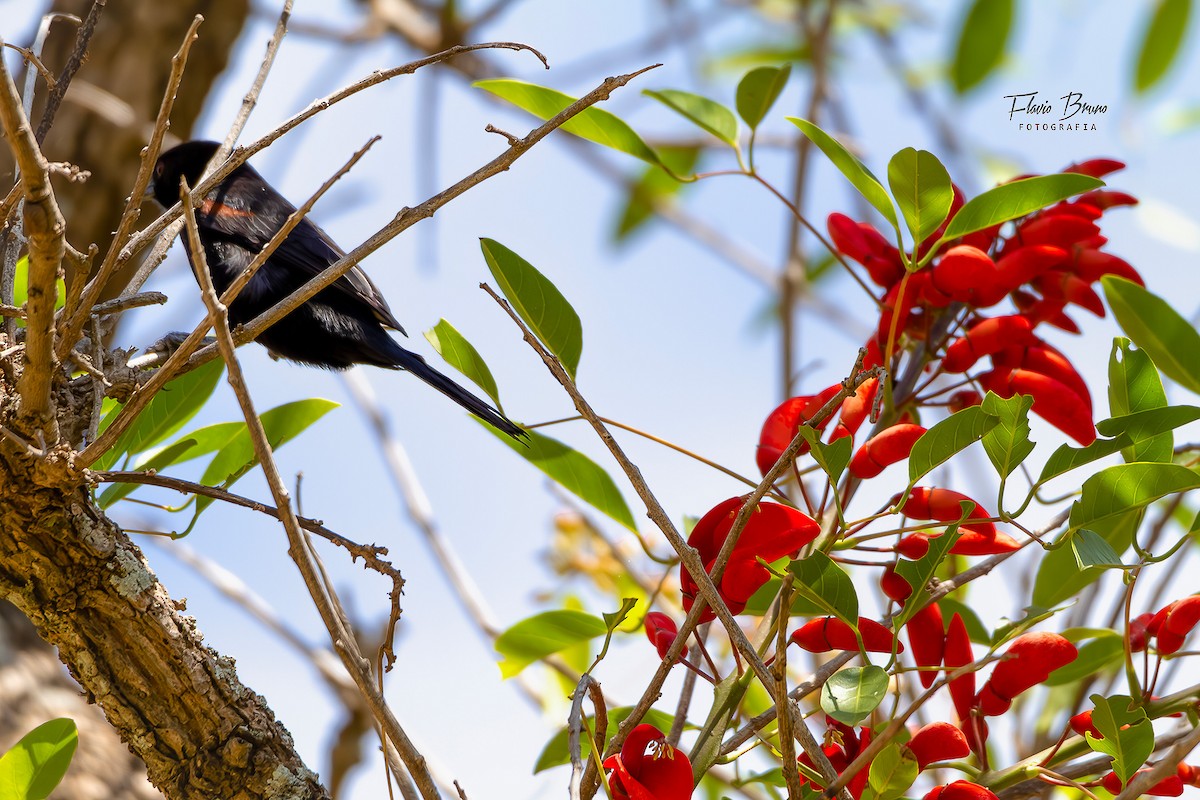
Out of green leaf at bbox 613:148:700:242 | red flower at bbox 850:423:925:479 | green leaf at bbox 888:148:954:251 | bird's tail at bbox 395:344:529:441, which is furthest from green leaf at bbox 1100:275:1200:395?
green leaf at bbox 613:148:700:242

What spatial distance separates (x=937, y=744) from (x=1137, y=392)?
45 cm

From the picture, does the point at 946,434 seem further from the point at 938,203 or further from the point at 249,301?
the point at 249,301

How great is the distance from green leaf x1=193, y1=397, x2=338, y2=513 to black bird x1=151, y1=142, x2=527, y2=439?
807 millimetres

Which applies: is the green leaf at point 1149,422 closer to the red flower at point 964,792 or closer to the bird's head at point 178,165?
the red flower at point 964,792

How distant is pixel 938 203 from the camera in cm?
124

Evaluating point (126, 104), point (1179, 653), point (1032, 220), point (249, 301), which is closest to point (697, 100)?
point (1032, 220)

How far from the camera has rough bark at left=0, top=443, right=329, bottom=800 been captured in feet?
4.00

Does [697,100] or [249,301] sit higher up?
[249,301]

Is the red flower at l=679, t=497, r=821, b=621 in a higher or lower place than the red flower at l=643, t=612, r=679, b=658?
higher

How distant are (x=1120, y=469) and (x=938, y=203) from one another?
365 mm

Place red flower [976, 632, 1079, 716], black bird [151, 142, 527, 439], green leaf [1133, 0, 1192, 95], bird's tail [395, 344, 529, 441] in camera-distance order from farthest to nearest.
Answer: green leaf [1133, 0, 1192, 95], black bird [151, 142, 527, 439], bird's tail [395, 344, 529, 441], red flower [976, 632, 1079, 716]

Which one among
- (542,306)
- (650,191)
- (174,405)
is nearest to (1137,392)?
(542,306)

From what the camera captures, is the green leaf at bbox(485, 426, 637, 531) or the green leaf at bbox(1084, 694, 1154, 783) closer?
the green leaf at bbox(1084, 694, 1154, 783)

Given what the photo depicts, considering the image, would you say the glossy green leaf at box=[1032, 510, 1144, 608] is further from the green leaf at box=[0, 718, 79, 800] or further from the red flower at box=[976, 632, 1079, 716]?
the green leaf at box=[0, 718, 79, 800]
